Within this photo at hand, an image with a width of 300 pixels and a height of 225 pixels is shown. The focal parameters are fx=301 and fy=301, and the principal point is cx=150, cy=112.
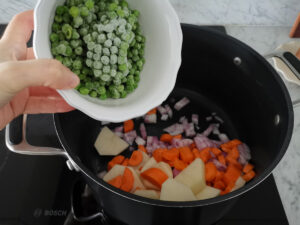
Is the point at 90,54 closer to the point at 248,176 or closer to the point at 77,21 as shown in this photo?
the point at 77,21

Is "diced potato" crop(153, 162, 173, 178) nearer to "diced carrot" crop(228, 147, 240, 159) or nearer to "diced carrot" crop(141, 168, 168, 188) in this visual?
"diced carrot" crop(141, 168, 168, 188)

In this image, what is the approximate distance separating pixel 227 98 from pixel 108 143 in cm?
51

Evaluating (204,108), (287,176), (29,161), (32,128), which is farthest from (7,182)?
(287,176)

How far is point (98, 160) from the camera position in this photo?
108cm

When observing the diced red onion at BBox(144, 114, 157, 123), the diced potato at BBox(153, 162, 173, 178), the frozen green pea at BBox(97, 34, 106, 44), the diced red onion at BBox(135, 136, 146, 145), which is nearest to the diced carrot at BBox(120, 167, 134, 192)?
the diced potato at BBox(153, 162, 173, 178)

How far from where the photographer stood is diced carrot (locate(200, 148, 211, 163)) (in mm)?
1060

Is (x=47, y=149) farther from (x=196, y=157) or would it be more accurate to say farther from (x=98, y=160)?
(x=196, y=157)

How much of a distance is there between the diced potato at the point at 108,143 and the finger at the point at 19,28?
431mm

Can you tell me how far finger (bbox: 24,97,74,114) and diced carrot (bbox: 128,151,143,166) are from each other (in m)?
0.27

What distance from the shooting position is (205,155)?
3.50 ft

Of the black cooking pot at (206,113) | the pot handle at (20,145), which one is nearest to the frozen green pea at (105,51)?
the black cooking pot at (206,113)

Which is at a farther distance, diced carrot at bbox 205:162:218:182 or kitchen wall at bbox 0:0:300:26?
kitchen wall at bbox 0:0:300:26

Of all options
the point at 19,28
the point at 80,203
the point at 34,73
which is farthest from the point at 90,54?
the point at 80,203

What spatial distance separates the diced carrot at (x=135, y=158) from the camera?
1.01 metres
